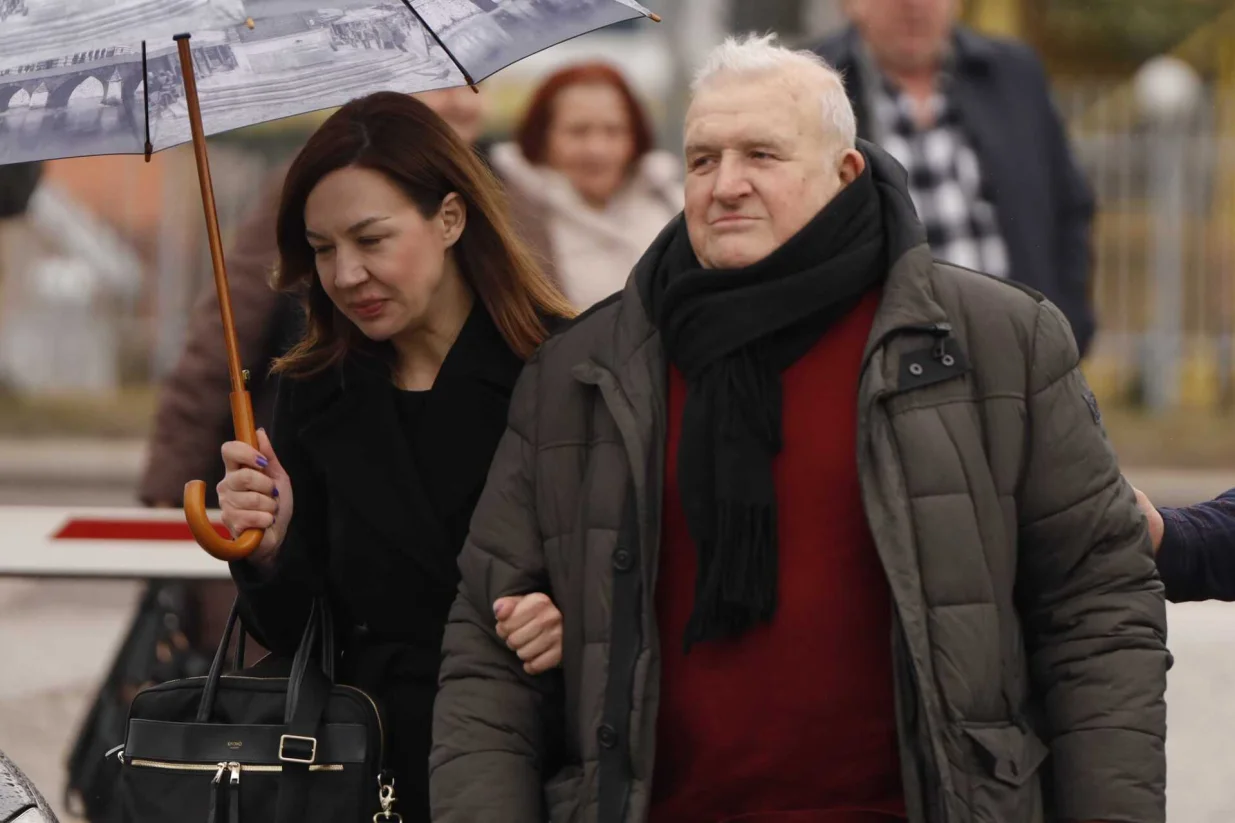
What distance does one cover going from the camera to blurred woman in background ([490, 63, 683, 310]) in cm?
618

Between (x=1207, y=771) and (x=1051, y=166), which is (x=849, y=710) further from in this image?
(x=1051, y=166)

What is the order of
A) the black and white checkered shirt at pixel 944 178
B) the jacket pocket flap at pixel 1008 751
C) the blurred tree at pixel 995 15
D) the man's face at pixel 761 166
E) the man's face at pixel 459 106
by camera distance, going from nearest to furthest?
the jacket pocket flap at pixel 1008 751 → the man's face at pixel 761 166 → the man's face at pixel 459 106 → the black and white checkered shirt at pixel 944 178 → the blurred tree at pixel 995 15

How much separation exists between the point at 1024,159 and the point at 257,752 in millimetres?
3396

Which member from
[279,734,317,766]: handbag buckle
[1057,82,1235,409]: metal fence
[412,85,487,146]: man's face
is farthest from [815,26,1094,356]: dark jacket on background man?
[1057,82,1235,409]: metal fence

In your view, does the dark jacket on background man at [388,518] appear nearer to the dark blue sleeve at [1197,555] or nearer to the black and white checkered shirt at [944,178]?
the dark blue sleeve at [1197,555]

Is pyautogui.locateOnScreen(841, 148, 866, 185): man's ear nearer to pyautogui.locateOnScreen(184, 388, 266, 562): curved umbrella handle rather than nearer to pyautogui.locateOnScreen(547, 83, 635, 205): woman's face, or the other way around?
pyautogui.locateOnScreen(184, 388, 266, 562): curved umbrella handle

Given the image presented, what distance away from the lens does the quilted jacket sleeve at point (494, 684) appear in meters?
3.05

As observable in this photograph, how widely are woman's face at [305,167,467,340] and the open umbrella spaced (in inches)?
6.9

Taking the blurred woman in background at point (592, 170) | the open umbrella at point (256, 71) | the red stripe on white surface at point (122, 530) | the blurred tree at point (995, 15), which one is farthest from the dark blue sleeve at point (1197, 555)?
the blurred tree at point (995, 15)

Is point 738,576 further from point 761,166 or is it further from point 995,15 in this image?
point 995,15

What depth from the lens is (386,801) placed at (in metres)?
3.22

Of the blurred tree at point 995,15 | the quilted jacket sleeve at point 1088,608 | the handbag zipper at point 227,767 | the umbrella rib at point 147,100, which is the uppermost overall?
the blurred tree at point 995,15

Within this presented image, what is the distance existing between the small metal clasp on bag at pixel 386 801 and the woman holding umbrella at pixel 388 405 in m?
0.05

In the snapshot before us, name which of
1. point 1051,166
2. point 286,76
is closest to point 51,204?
point 1051,166
